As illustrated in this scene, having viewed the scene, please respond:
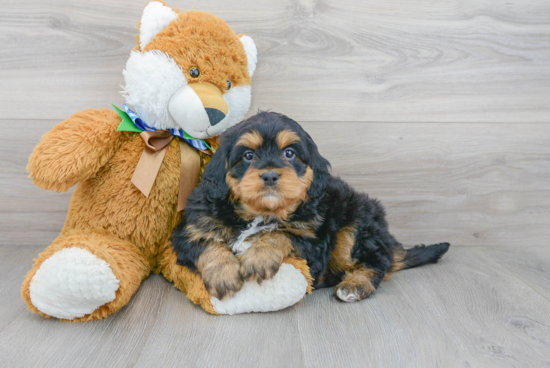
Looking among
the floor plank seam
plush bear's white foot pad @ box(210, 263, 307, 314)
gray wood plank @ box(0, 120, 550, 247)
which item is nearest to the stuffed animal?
plush bear's white foot pad @ box(210, 263, 307, 314)

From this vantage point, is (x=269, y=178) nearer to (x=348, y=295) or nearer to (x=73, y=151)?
(x=348, y=295)

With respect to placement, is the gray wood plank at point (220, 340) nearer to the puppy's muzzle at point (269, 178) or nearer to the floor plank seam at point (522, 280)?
the puppy's muzzle at point (269, 178)

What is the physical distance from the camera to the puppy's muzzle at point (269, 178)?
151 cm

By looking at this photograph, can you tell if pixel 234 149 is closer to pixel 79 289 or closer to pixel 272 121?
pixel 272 121

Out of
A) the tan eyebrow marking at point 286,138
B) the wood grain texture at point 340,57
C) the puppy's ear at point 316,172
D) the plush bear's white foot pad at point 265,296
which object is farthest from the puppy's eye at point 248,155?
the wood grain texture at point 340,57

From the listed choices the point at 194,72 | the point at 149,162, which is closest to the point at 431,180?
the point at 194,72

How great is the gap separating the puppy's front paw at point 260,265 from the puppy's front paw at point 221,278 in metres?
0.04

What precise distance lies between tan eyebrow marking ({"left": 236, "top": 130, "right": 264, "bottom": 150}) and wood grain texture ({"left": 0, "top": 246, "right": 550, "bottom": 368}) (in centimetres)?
70

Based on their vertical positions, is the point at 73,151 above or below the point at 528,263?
above

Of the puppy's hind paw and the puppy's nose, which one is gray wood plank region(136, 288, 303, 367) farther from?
Result: the puppy's nose

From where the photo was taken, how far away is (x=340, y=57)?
7.75 feet

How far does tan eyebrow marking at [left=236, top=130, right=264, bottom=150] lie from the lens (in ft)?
5.32

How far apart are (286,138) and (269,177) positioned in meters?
0.21

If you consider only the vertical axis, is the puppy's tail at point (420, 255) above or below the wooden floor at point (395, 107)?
below
